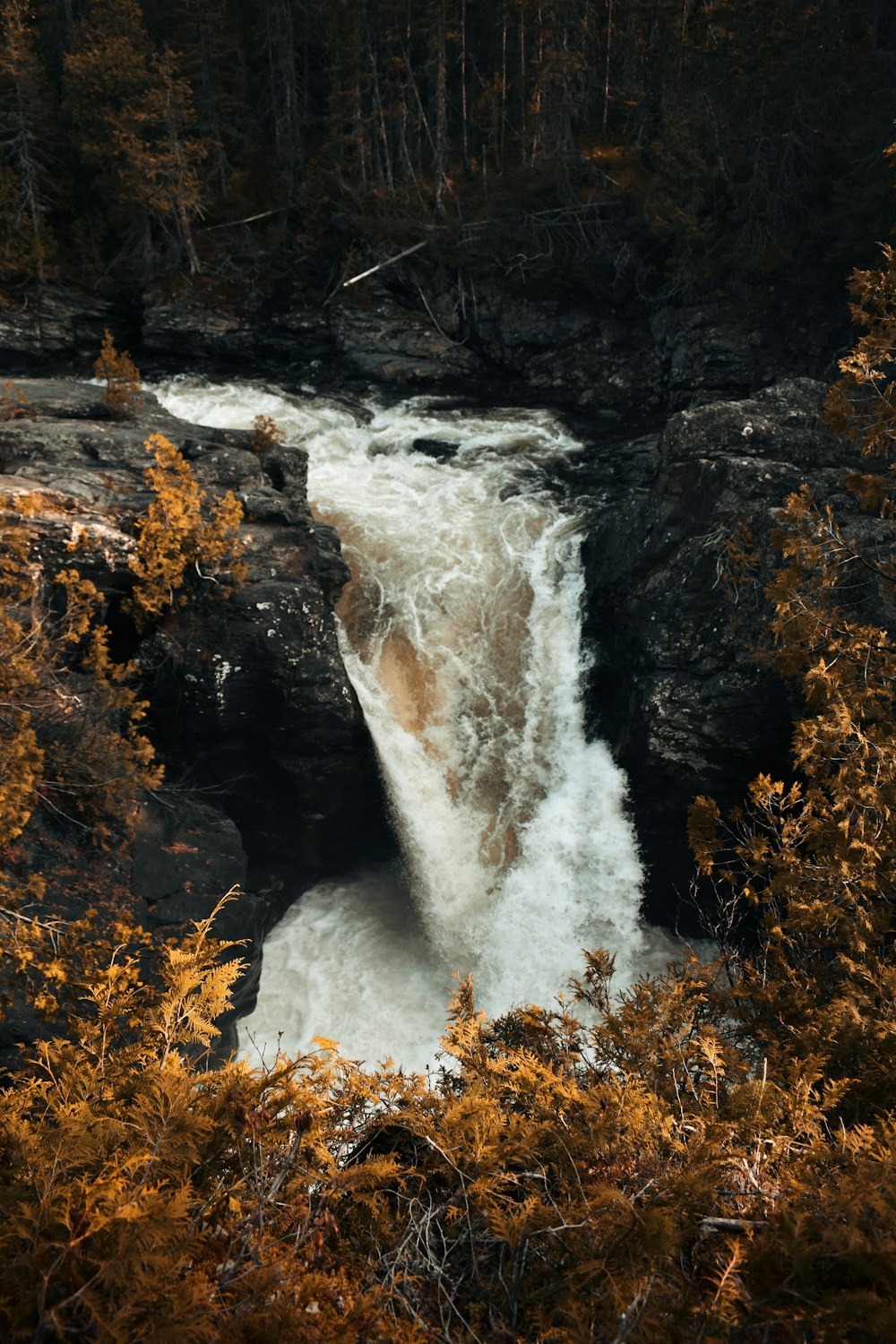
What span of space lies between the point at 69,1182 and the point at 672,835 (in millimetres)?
9769

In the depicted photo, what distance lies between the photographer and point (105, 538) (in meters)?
10.7

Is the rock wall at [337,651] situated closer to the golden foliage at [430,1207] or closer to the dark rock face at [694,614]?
the dark rock face at [694,614]

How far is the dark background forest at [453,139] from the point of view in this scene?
19453mm

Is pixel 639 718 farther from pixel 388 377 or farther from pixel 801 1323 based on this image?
pixel 388 377

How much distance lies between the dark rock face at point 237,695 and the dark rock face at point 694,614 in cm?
430

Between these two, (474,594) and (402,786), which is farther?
(474,594)

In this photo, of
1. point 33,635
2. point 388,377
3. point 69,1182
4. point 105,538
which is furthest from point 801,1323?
point 388,377

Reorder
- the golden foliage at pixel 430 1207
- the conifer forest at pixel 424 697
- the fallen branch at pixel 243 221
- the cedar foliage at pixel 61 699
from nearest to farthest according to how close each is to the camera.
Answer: the golden foliage at pixel 430 1207 < the conifer forest at pixel 424 697 < the cedar foliage at pixel 61 699 < the fallen branch at pixel 243 221

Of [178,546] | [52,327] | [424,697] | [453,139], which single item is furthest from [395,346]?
[178,546]

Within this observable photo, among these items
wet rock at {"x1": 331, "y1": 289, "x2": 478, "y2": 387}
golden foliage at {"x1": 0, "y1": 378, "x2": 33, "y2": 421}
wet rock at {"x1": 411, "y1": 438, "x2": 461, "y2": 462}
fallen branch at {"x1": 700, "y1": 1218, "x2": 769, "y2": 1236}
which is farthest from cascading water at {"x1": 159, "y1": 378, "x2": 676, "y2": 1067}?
wet rock at {"x1": 331, "y1": 289, "x2": 478, "y2": 387}

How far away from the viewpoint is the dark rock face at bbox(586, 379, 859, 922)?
1103 cm

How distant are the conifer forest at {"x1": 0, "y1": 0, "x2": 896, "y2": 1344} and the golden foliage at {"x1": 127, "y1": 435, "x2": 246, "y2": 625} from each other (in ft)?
0.23

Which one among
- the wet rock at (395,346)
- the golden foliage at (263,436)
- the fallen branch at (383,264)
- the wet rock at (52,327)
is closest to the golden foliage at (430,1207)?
the golden foliage at (263,436)

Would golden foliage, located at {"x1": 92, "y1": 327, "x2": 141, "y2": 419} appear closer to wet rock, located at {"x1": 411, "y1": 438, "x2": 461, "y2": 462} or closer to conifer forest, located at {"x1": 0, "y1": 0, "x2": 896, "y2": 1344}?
conifer forest, located at {"x1": 0, "y1": 0, "x2": 896, "y2": 1344}
